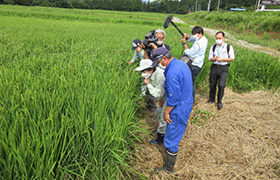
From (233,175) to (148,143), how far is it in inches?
46.1

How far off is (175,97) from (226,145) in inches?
57.8

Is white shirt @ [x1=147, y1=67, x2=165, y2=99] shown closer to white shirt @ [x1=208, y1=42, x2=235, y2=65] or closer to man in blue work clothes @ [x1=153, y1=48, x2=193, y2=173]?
man in blue work clothes @ [x1=153, y1=48, x2=193, y2=173]

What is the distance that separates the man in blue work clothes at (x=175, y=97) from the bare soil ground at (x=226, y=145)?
13.2 inches

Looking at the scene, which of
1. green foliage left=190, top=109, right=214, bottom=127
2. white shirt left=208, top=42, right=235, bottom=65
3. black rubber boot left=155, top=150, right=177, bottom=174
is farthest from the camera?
white shirt left=208, top=42, right=235, bottom=65

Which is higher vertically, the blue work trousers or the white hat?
the white hat

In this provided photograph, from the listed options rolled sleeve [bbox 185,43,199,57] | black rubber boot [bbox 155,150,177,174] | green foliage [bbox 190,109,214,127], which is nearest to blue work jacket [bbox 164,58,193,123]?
black rubber boot [bbox 155,150,177,174]

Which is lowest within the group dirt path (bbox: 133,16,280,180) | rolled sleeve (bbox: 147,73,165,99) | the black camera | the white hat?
dirt path (bbox: 133,16,280,180)

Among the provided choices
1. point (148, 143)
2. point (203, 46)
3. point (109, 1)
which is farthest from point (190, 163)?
point (109, 1)

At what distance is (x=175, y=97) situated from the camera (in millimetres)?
1850

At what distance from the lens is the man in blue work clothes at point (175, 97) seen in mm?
1840

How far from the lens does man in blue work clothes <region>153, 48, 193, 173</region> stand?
6.04 ft

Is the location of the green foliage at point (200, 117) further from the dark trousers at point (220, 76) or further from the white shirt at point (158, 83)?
the white shirt at point (158, 83)

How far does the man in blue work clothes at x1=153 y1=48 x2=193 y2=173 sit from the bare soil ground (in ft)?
1.10

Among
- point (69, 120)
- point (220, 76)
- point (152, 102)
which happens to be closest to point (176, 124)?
point (69, 120)
